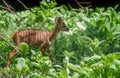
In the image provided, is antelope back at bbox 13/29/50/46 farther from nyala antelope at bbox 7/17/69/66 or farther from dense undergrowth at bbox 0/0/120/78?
dense undergrowth at bbox 0/0/120/78

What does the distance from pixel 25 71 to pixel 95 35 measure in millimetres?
Result: 1066

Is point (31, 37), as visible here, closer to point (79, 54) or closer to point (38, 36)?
point (38, 36)

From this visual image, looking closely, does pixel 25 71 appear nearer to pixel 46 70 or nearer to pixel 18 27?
pixel 46 70

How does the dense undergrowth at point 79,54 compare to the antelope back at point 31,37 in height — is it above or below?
below

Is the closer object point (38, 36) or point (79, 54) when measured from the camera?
point (79, 54)

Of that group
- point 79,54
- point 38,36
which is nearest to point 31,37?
point 38,36

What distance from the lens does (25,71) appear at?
10.9ft

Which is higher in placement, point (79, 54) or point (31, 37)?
point (31, 37)

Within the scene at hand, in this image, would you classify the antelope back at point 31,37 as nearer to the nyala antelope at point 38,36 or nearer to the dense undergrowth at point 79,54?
the nyala antelope at point 38,36

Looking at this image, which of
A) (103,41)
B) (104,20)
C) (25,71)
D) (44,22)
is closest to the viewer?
(25,71)

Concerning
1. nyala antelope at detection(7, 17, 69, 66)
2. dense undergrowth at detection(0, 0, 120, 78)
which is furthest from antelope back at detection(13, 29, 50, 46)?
dense undergrowth at detection(0, 0, 120, 78)

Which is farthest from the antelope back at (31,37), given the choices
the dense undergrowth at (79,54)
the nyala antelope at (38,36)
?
the dense undergrowth at (79,54)

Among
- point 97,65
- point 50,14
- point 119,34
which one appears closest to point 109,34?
point 119,34

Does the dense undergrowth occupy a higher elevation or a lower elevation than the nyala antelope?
lower
